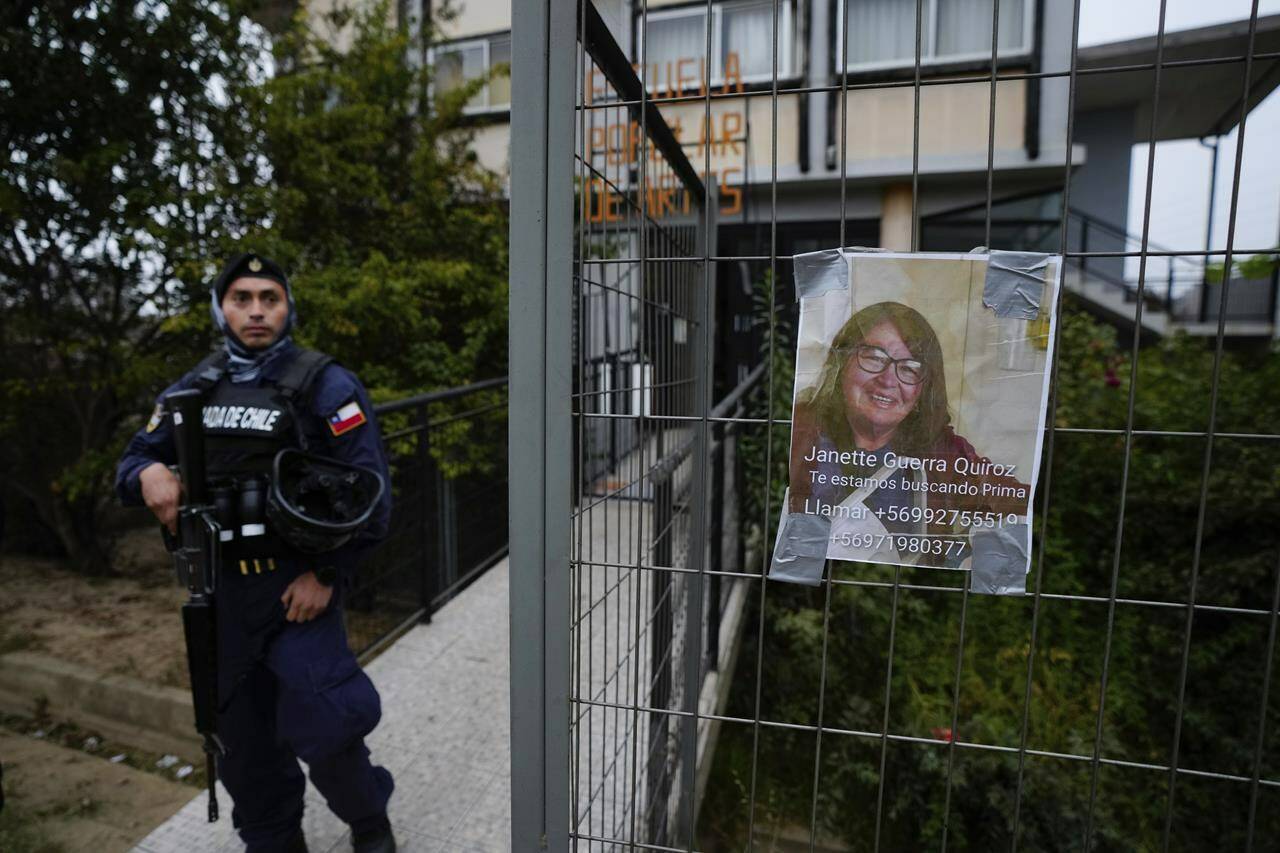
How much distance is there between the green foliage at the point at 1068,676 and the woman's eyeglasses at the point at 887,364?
2095 millimetres

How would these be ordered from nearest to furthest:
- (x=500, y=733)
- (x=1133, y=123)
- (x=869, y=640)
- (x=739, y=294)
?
(x=500, y=733) < (x=869, y=640) < (x=739, y=294) < (x=1133, y=123)

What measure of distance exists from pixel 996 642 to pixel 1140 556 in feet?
3.84

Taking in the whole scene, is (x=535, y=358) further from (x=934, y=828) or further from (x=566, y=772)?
(x=934, y=828)

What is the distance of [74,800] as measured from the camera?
295cm

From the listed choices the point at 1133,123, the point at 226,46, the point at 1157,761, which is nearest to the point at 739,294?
the point at 226,46

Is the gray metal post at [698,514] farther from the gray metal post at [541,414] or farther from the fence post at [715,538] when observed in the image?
the gray metal post at [541,414]

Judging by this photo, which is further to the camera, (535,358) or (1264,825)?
(1264,825)

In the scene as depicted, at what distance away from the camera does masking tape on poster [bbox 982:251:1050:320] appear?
110cm

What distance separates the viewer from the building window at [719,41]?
312 inches

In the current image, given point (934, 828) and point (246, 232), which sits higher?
point (246, 232)

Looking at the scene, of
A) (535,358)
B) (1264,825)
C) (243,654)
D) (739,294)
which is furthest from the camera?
(739,294)

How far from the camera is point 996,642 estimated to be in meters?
4.13

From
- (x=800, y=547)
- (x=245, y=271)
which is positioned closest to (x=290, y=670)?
(x=245, y=271)

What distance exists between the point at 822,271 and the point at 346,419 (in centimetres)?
148
